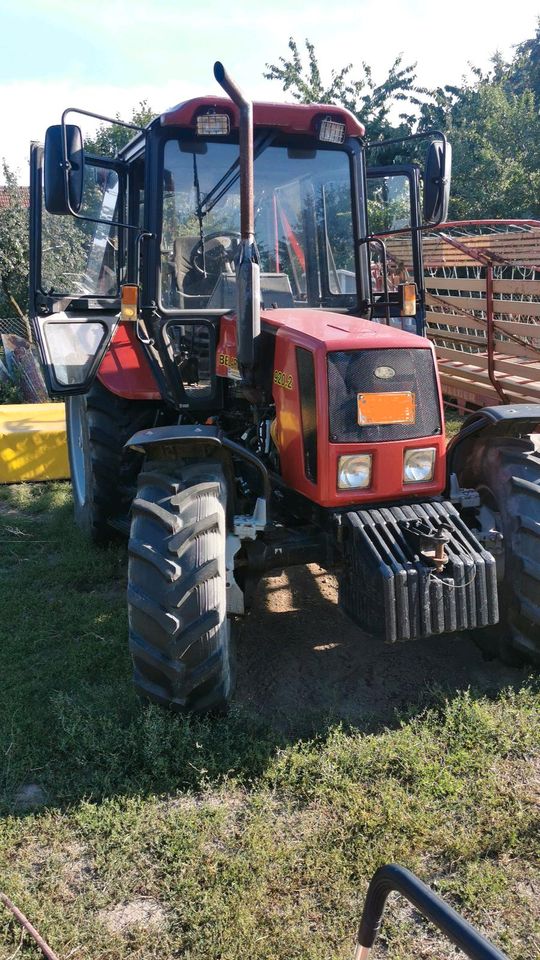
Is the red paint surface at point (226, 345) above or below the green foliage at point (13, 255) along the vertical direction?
below

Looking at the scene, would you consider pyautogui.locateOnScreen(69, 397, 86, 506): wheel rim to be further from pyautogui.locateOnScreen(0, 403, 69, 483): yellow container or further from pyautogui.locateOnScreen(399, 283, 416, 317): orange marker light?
pyautogui.locateOnScreen(399, 283, 416, 317): orange marker light

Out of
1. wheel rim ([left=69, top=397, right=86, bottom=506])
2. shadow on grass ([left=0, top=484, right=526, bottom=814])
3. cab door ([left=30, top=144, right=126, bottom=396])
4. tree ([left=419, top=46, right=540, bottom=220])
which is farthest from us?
tree ([left=419, top=46, right=540, bottom=220])

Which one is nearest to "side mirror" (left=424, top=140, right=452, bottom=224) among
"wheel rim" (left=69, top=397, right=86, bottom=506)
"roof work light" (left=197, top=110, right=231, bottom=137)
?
"roof work light" (left=197, top=110, right=231, bottom=137)

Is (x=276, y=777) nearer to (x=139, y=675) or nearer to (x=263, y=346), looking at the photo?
(x=139, y=675)

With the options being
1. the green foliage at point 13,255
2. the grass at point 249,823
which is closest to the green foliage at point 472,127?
the green foliage at point 13,255

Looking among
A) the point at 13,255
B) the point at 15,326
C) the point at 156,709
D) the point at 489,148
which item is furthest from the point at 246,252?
the point at 489,148

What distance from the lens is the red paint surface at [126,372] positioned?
14.3ft

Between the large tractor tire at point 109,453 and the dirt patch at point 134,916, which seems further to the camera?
the large tractor tire at point 109,453

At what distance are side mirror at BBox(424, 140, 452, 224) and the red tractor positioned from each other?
0.06ft

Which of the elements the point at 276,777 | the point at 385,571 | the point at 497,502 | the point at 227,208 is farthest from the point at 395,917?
the point at 227,208

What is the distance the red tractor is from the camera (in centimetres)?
290

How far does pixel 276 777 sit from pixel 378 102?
62.0 ft

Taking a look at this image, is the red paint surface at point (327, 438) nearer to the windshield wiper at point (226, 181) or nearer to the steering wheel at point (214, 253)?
the steering wheel at point (214, 253)

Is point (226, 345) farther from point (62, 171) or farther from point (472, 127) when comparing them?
point (472, 127)
